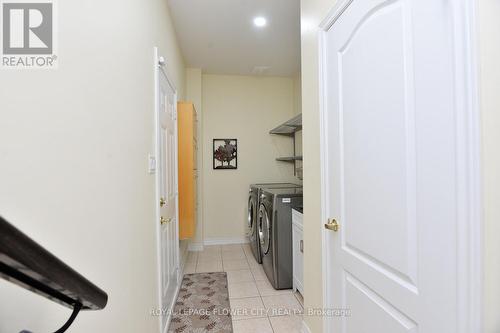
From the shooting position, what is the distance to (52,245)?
0.68 meters

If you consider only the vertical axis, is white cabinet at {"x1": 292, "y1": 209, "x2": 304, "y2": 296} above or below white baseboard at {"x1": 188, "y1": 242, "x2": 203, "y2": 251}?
above

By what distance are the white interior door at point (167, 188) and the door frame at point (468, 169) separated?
164 centimetres

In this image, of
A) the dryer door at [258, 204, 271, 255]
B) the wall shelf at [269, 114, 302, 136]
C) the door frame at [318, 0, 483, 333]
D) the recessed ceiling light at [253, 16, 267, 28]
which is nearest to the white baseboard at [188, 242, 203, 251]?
the dryer door at [258, 204, 271, 255]

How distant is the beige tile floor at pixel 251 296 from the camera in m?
1.98

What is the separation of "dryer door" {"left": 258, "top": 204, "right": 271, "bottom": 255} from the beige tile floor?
35cm

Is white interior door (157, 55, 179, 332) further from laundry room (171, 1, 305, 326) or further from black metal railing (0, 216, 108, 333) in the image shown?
black metal railing (0, 216, 108, 333)

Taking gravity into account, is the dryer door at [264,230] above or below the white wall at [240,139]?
below

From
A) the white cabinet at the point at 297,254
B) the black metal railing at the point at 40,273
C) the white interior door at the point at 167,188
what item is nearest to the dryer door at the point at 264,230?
the white cabinet at the point at 297,254

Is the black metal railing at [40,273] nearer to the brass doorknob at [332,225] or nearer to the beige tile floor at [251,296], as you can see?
the brass doorknob at [332,225]

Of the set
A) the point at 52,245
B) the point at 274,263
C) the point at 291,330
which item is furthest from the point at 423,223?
the point at 274,263

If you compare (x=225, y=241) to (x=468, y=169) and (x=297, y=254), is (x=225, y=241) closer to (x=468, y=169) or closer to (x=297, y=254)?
(x=297, y=254)

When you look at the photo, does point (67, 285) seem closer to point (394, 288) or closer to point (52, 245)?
point (52, 245)

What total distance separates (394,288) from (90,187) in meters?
1.20

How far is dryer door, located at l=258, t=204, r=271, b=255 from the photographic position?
265 cm
